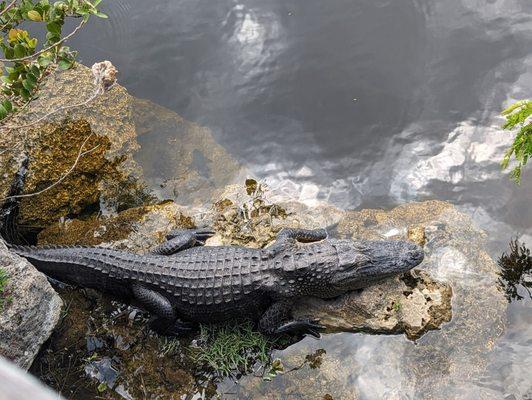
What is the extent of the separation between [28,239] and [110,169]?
125 centimetres

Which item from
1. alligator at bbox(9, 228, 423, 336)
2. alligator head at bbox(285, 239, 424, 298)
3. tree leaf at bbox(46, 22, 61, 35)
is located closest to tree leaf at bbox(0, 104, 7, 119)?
tree leaf at bbox(46, 22, 61, 35)

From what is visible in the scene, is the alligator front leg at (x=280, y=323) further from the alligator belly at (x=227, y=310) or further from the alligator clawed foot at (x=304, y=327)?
the alligator belly at (x=227, y=310)

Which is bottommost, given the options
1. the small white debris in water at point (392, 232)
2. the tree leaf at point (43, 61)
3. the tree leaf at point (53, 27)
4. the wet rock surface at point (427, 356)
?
the wet rock surface at point (427, 356)

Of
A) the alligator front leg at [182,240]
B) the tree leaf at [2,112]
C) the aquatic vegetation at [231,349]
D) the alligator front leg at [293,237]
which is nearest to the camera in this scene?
the tree leaf at [2,112]

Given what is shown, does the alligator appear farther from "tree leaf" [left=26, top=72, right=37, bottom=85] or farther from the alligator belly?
"tree leaf" [left=26, top=72, right=37, bottom=85]

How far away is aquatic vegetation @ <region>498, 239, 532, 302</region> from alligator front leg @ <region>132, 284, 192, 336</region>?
348 centimetres

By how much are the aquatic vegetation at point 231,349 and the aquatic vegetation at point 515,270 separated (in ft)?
8.56

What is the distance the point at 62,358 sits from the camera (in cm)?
580

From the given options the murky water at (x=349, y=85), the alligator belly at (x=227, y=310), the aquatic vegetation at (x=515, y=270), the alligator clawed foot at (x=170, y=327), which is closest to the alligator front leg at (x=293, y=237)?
the alligator belly at (x=227, y=310)

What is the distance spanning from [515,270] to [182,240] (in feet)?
12.1

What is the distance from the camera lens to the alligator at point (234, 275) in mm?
5848

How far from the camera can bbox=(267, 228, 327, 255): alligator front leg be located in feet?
20.0

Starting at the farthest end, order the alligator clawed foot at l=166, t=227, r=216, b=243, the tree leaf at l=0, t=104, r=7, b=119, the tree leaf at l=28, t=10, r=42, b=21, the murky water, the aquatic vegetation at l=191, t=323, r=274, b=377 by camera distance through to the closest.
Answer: the murky water < the alligator clawed foot at l=166, t=227, r=216, b=243 < the aquatic vegetation at l=191, t=323, r=274, b=377 < the tree leaf at l=0, t=104, r=7, b=119 < the tree leaf at l=28, t=10, r=42, b=21

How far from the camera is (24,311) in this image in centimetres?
517
